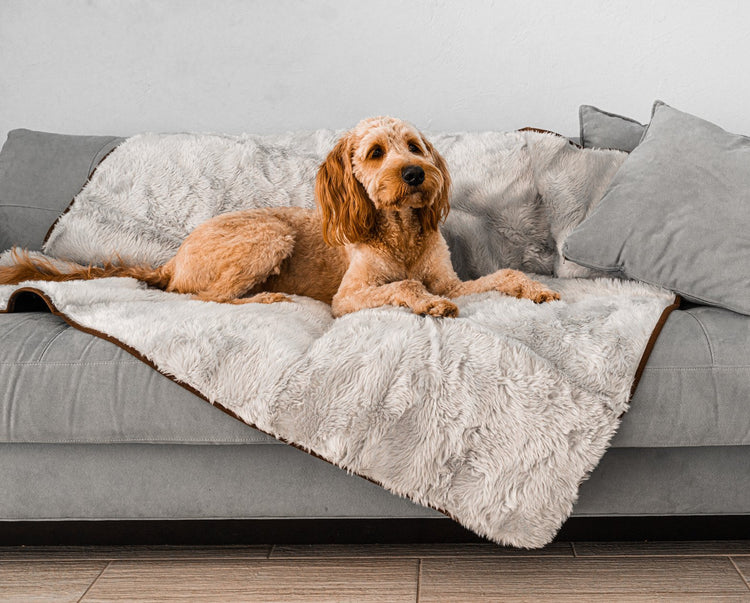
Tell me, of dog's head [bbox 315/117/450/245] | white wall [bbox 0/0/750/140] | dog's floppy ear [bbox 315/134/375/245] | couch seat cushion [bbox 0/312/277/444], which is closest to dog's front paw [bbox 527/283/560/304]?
dog's head [bbox 315/117/450/245]

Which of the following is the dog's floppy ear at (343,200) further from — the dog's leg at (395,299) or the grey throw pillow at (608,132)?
the grey throw pillow at (608,132)

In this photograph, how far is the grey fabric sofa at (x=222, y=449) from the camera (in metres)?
1.36

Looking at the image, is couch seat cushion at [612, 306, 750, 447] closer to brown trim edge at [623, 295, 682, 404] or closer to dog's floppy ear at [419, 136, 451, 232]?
brown trim edge at [623, 295, 682, 404]

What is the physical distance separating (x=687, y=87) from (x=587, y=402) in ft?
6.89

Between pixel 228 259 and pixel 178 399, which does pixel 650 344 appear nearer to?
pixel 178 399

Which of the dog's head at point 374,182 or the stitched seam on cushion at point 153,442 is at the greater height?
the dog's head at point 374,182

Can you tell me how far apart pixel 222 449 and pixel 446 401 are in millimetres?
529

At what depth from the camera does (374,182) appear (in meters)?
1.88

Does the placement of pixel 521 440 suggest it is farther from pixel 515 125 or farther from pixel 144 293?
pixel 515 125

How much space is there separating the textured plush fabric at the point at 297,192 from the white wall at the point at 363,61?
22.1 inches

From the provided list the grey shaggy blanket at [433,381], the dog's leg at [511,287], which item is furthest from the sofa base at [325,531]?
the dog's leg at [511,287]

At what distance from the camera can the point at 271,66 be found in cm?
289

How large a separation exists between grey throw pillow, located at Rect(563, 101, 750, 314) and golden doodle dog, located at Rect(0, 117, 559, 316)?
261mm

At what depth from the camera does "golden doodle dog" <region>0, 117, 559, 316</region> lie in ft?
6.10
